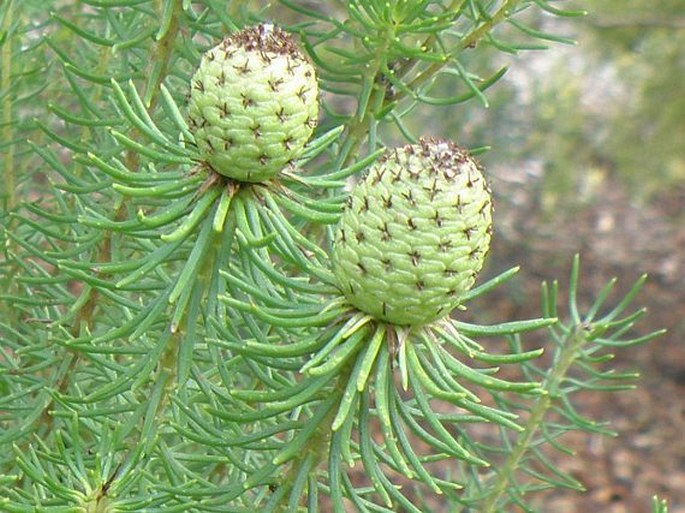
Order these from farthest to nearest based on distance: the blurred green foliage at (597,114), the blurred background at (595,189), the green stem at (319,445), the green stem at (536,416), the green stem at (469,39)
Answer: the blurred background at (595,189), the blurred green foliage at (597,114), the green stem at (536,416), the green stem at (469,39), the green stem at (319,445)

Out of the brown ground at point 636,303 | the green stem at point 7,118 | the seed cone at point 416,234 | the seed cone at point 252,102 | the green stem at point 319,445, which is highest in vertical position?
the brown ground at point 636,303

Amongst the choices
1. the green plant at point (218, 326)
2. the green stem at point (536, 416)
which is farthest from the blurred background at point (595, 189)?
the green plant at point (218, 326)

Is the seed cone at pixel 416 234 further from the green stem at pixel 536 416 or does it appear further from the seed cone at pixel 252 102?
the green stem at pixel 536 416

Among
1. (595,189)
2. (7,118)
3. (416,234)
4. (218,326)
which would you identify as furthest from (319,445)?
(595,189)

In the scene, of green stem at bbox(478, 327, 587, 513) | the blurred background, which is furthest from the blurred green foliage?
green stem at bbox(478, 327, 587, 513)

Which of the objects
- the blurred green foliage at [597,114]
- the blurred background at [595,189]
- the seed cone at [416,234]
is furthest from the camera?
the blurred background at [595,189]

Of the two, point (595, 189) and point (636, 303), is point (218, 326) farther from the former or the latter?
point (595, 189)

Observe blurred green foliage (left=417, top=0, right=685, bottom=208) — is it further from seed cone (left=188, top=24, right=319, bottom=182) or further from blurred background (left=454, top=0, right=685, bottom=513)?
seed cone (left=188, top=24, right=319, bottom=182)

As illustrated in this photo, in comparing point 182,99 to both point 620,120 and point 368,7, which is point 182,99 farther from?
point 620,120
